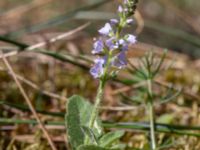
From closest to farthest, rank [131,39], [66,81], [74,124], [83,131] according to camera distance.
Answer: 1. [131,39]
2. [83,131]
3. [74,124]
4. [66,81]

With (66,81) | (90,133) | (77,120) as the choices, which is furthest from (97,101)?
(66,81)

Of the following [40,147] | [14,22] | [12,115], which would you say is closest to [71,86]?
[12,115]

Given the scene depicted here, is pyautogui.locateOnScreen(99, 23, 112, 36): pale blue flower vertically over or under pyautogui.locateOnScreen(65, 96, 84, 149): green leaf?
over

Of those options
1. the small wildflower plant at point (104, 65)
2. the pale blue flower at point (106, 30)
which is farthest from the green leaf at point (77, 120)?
the pale blue flower at point (106, 30)

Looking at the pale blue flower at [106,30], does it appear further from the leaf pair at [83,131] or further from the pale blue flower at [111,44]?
the leaf pair at [83,131]

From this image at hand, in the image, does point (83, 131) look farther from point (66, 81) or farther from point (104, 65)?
point (66, 81)

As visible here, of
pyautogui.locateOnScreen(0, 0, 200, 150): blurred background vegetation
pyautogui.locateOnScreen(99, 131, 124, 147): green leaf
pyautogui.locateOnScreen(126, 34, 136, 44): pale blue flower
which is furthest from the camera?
pyautogui.locateOnScreen(0, 0, 200, 150): blurred background vegetation

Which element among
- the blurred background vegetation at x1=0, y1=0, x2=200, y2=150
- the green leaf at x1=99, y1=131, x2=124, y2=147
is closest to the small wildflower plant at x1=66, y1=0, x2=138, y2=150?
the green leaf at x1=99, y1=131, x2=124, y2=147

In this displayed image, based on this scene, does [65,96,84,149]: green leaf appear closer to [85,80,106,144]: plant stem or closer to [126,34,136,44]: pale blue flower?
[85,80,106,144]: plant stem
